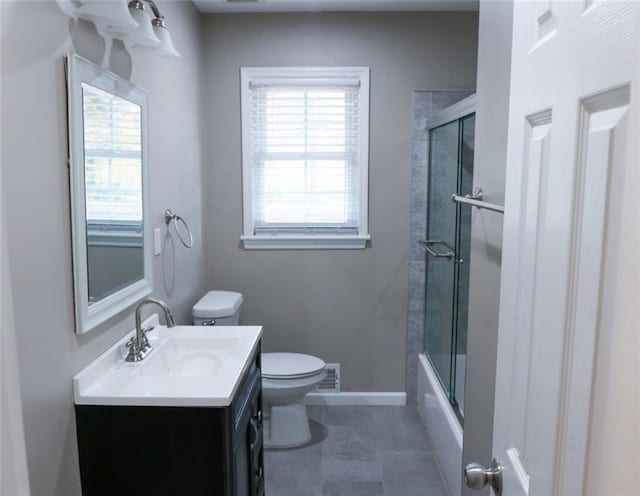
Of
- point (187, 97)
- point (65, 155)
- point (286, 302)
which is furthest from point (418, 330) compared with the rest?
point (65, 155)

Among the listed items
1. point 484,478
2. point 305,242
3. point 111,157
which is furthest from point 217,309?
point 484,478

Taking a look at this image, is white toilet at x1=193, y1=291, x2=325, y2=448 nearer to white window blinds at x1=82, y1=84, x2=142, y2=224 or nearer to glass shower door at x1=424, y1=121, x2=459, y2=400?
glass shower door at x1=424, y1=121, x2=459, y2=400

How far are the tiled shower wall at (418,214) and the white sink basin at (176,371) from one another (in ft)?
4.79

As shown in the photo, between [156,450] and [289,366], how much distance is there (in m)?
1.36

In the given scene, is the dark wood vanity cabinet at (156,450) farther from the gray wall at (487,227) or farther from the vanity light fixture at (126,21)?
the vanity light fixture at (126,21)

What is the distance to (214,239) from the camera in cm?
329

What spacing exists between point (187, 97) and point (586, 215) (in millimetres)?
2515

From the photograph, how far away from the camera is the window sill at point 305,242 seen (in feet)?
10.7

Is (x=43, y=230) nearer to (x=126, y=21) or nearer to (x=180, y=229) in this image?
(x=126, y=21)

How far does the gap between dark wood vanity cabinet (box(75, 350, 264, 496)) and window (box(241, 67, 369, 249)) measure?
1.83 m

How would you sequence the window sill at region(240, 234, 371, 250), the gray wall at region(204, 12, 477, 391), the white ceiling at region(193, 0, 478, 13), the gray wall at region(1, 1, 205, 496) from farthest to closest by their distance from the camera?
the window sill at region(240, 234, 371, 250) → the gray wall at region(204, 12, 477, 391) → the white ceiling at region(193, 0, 478, 13) → the gray wall at region(1, 1, 205, 496)

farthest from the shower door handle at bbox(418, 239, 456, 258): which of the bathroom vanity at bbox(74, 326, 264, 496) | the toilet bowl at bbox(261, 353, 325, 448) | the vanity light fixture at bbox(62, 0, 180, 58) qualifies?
the vanity light fixture at bbox(62, 0, 180, 58)

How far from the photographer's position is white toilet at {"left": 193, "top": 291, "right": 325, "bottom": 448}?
9.08ft

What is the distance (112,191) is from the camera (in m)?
1.77
